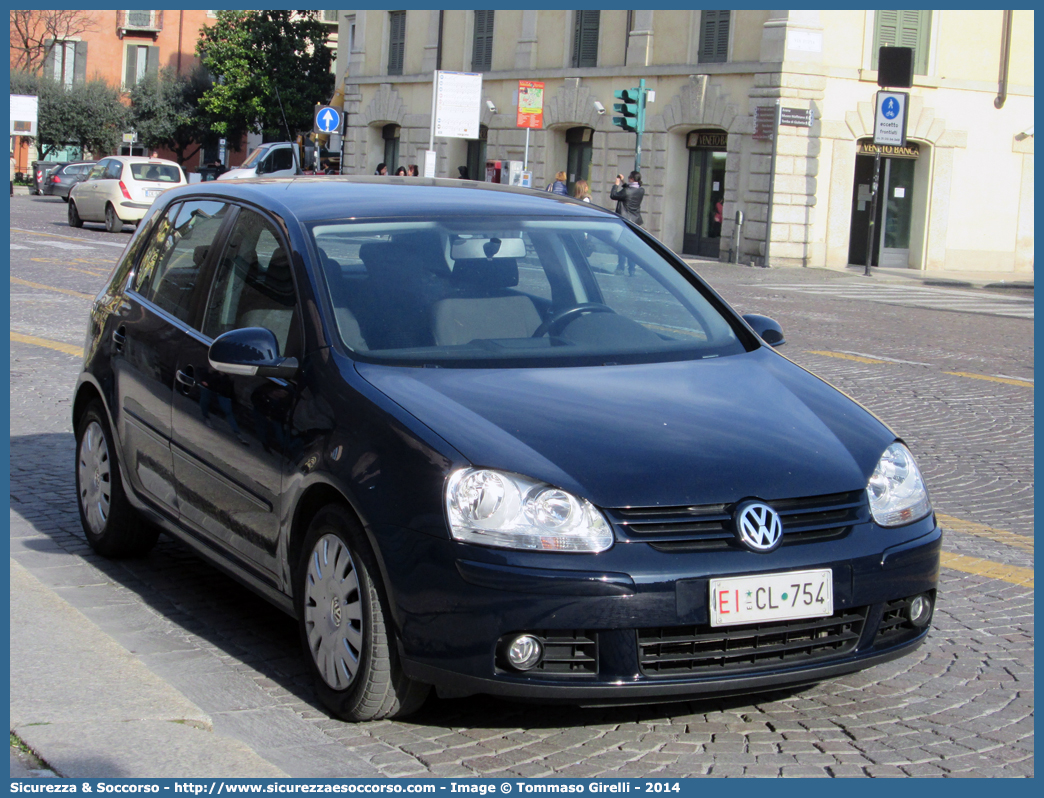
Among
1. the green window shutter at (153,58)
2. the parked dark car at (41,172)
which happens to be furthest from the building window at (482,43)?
the green window shutter at (153,58)

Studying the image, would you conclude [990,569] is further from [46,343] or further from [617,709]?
[46,343]

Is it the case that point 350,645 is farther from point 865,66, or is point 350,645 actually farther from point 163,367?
point 865,66

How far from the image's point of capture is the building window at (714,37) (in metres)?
32.9

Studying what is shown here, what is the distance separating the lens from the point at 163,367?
4.91 meters

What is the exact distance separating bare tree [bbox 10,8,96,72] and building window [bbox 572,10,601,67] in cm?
3638

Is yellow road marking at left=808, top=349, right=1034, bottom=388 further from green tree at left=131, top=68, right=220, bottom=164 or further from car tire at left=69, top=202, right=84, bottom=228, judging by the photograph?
green tree at left=131, top=68, right=220, bottom=164

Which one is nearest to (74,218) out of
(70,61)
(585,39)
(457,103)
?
(457,103)

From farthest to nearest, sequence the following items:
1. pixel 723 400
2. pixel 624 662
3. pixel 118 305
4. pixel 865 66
A: pixel 865 66 < pixel 118 305 < pixel 723 400 < pixel 624 662

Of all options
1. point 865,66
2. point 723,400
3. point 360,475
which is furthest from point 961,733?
point 865,66

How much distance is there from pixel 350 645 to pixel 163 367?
1.61 m

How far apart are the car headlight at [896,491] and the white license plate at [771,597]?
1.01ft

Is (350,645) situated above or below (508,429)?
below

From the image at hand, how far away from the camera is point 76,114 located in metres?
67.1

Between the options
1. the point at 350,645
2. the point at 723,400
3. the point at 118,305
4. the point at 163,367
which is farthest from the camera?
the point at 118,305
